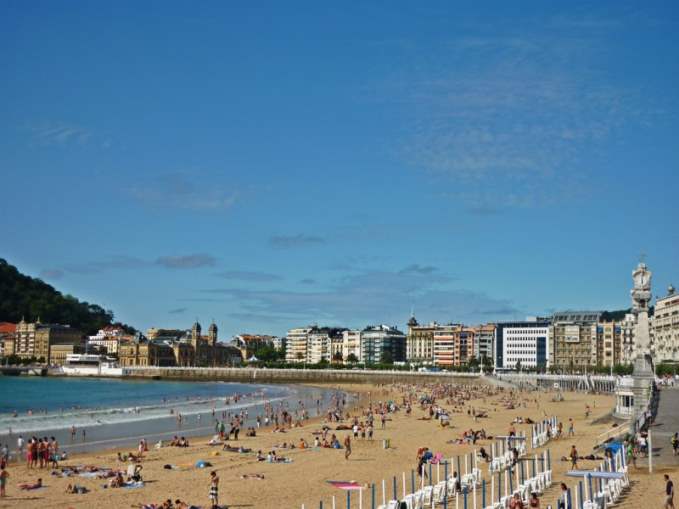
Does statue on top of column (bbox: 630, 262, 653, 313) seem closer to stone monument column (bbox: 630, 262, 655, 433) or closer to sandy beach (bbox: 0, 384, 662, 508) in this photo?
stone monument column (bbox: 630, 262, 655, 433)

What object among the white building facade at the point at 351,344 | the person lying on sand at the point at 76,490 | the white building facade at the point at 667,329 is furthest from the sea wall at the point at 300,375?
the person lying on sand at the point at 76,490

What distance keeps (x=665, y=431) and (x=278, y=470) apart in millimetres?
13954

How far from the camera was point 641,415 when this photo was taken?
1151 inches

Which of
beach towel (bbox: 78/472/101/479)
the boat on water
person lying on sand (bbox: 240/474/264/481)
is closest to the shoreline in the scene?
beach towel (bbox: 78/472/101/479)

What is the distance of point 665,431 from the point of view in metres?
29.3

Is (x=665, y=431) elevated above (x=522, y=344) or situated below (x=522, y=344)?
below

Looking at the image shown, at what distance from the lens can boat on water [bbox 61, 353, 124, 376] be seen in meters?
165

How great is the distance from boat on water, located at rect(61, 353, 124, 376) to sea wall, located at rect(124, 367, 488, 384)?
3686mm

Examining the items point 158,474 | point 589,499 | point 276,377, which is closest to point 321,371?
point 276,377

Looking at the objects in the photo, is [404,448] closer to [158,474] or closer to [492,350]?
[158,474]

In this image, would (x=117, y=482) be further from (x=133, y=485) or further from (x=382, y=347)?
(x=382, y=347)

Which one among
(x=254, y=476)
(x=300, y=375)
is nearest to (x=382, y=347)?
(x=300, y=375)

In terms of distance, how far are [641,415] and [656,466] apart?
236 inches

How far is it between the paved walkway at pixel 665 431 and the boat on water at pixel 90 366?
13866cm
